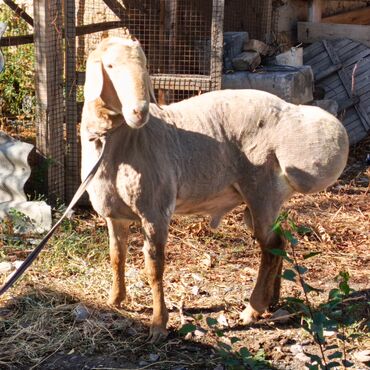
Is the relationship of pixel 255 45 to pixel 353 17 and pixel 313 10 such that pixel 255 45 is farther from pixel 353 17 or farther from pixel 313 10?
pixel 353 17

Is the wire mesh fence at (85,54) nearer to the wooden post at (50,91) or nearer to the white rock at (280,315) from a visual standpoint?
the wooden post at (50,91)

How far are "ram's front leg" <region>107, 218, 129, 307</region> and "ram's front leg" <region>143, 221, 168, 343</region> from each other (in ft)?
1.09

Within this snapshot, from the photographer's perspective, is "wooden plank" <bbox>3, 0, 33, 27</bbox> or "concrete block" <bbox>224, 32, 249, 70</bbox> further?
"concrete block" <bbox>224, 32, 249, 70</bbox>

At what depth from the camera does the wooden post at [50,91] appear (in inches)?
276

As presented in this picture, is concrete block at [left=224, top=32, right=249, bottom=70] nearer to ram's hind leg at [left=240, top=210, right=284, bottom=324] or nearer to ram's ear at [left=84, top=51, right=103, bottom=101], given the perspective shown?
ram's hind leg at [left=240, top=210, right=284, bottom=324]

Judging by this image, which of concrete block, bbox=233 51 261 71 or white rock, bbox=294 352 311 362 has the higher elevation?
concrete block, bbox=233 51 261 71

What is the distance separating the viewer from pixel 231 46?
28.5 feet

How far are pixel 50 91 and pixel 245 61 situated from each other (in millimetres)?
2385

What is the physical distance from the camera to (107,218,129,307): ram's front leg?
5203mm

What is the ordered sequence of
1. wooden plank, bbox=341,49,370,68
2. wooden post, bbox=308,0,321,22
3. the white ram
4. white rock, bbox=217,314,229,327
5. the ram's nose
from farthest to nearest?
wooden post, bbox=308,0,321,22, wooden plank, bbox=341,49,370,68, white rock, bbox=217,314,229,327, the white ram, the ram's nose

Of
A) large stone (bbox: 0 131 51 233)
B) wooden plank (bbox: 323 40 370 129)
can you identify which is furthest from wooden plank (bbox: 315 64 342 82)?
large stone (bbox: 0 131 51 233)

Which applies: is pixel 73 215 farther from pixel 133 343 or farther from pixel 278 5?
pixel 278 5

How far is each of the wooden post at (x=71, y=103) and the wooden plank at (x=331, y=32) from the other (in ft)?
15.6

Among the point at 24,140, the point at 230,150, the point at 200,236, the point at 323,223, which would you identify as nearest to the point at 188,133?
the point at 230,150
